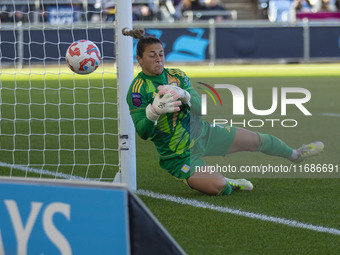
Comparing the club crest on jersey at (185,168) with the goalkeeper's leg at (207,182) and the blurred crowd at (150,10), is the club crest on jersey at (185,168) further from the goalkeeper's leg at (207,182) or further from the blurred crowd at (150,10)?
the blurred crowd at (150,10)

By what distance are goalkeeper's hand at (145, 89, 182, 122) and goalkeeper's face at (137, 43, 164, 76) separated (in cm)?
35

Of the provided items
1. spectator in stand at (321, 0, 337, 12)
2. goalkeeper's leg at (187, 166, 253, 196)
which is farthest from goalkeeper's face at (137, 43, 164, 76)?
spectator in stand at (321, 0, 337, 12)

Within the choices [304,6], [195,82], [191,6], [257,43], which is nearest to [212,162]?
[195,82]

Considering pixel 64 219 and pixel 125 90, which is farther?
pixel 125 90

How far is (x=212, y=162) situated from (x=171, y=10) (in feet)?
60.6

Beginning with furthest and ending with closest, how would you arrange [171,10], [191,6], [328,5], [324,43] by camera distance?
[328,5]
[171,10]
[191,6]
[324,43]

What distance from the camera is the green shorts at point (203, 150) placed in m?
5.92

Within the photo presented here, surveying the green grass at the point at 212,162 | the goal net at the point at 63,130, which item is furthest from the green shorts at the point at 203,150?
the goal net at the point at 63,130

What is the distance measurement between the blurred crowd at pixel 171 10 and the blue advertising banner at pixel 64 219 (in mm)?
18167

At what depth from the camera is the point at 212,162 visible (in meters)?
6.60

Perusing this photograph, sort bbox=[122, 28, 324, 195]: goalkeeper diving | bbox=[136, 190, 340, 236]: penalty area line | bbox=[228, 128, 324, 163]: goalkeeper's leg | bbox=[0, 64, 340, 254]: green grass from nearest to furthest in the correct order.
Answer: bbox=[0, 64, 340, 254]: green grass → bbox=[136, 190, 340, 236]: penalty area line → bbox=[122, 28, 324, 195]: goalkeeper diving → bbox=[228, 128, 324, 163]: goalkeeper's leg

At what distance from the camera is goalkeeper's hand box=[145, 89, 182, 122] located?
541cm

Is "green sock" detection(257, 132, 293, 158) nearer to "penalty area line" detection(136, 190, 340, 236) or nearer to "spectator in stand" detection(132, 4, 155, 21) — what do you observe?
"penalty area line" detection(136, 190, 340, 236)

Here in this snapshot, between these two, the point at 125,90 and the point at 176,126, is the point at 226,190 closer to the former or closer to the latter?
the point at 176,126
